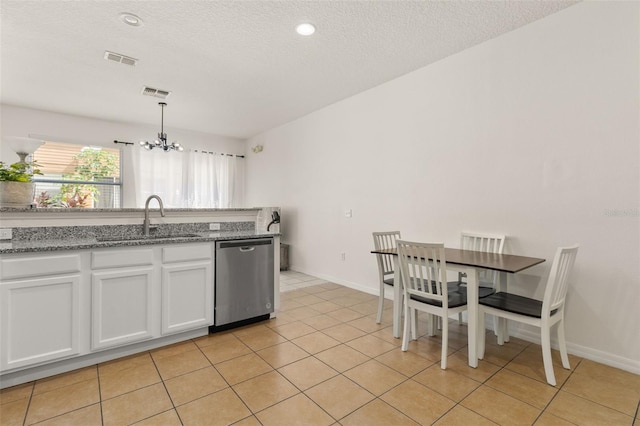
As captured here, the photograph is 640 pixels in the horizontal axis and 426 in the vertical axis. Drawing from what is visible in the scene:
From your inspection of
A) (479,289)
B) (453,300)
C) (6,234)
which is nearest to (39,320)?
(6,234)

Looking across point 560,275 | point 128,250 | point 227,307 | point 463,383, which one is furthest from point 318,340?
point 560,275

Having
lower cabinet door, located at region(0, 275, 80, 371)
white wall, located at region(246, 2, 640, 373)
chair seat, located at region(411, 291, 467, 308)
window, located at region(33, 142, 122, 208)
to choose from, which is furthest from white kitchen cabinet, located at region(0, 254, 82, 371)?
window, located at region(33, 142, 122, 208)

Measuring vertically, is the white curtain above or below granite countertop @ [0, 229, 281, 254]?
above

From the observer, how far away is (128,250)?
2.39m

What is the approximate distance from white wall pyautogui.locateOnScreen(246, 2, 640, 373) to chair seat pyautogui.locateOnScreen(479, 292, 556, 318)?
47 cm

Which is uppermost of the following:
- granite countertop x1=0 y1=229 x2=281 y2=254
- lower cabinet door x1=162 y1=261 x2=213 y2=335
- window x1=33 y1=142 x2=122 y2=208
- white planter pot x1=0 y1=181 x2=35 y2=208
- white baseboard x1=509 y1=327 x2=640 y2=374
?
window x1=33 y1=142 x2=122 y2=208

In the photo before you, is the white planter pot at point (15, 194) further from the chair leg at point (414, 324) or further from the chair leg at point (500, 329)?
the chair leg at point (500, 329)

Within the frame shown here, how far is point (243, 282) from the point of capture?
3.00 meters

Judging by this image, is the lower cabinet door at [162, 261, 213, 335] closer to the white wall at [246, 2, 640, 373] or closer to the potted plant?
the potted plant

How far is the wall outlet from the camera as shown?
2.26 meters

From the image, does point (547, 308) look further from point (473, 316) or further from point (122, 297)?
point (122, 297)

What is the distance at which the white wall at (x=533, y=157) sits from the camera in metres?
2.31

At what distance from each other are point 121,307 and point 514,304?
2878 millimetres

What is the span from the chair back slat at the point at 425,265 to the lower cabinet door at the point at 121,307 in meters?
2.00
